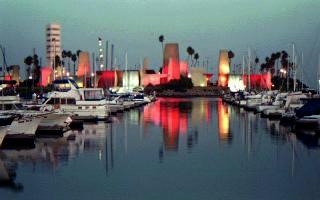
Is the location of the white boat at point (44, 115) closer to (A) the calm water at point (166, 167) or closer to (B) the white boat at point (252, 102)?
(A) the calm water at point (166, 167)

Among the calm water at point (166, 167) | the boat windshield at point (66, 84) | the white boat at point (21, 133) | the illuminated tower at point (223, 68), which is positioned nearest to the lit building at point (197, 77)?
the illuminated tower at point (223, 68)

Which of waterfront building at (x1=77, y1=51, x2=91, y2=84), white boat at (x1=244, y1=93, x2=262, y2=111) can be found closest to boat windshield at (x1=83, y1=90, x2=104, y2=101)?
white boat at (x1=244, y1=93, x2=262, y2=111)

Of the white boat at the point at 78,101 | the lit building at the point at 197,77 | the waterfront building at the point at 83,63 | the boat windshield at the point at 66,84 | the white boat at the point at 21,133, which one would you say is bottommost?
the white boat at the point at 21,133

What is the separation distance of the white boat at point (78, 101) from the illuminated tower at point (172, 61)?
111 metres

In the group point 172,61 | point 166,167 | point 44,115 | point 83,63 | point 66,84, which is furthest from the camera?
point 83,63

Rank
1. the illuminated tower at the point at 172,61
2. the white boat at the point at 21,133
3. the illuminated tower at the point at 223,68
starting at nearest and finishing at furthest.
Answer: the white boat at the point at 21,133
the illuminated tower at the point at 172,61
the illuminated tower at the point at 223,68

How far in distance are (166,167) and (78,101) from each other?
18741mm

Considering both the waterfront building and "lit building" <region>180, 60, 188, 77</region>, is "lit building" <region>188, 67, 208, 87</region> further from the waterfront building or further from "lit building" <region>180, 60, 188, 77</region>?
the waterfront building

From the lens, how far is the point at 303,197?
15.0 meters

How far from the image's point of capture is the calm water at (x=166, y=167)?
51.4 feet

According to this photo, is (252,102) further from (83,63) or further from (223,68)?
(223,68)

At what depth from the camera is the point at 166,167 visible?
64.8 ft

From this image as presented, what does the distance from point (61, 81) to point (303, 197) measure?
1082 inches

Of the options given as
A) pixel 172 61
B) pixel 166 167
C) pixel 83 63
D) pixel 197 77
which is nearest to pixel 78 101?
pixel 166 167
